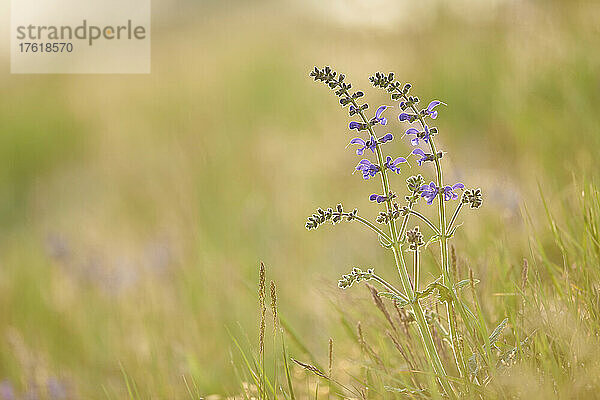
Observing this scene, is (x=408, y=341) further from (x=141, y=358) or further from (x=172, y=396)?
(x=141, y=358)

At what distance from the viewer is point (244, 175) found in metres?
4.96

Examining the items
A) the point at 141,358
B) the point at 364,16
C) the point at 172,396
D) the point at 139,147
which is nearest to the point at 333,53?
the point at 364,16

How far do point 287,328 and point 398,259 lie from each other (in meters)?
0.54

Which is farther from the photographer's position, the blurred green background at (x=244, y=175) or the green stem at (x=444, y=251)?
the blurred green background at (x=244, y=175)

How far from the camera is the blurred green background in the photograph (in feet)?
8.98

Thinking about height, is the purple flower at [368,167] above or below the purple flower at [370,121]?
below

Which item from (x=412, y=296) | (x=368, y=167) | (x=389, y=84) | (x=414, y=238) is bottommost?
(x=412, y=296)

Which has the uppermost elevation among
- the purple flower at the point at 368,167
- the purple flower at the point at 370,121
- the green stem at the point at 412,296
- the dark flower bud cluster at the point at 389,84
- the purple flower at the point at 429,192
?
the dark flower bud cluster at the point at 389,84

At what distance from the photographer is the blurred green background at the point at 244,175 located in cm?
274

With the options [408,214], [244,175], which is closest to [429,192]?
[408,214]

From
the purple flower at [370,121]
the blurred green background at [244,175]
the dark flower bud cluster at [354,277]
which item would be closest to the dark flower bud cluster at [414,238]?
the dark flower bud cluster at [354,277]

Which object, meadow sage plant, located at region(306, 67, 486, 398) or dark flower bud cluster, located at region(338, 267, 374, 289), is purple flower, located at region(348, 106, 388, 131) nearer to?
meadow sage plant, located at region(306, 67, 486, 398)

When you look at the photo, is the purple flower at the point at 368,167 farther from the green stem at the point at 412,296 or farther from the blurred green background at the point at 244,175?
the blurred green background at the point at 244,175

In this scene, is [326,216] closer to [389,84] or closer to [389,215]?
[389,215]
